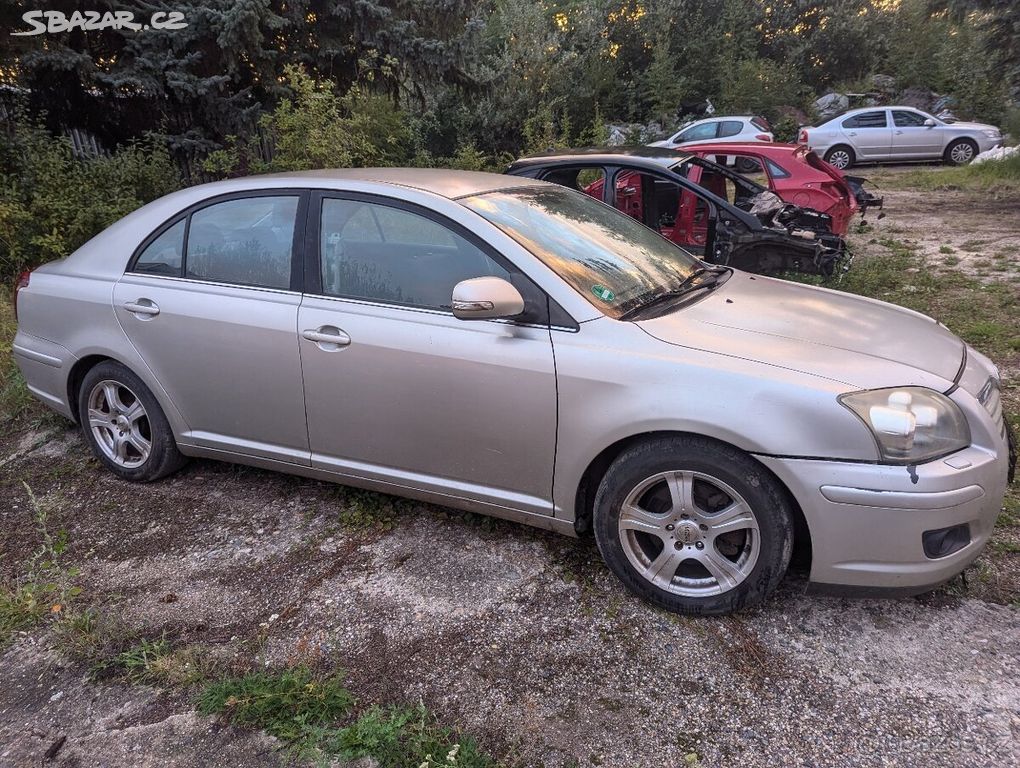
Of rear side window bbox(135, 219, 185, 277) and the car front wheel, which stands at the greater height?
the car front wheel

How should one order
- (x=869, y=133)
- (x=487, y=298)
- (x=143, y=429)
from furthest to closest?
(x=869, y=133), (x=143, y=429), (x=487, y=298)

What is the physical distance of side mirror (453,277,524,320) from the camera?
8.92ft

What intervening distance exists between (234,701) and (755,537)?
184 centimetres

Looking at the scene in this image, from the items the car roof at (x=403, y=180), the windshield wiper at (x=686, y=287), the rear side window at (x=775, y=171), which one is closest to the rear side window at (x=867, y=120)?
the rear side window at (x=775, y=171)

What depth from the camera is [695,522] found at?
105 inches

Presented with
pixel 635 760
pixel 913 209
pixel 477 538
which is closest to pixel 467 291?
pixel 477 538

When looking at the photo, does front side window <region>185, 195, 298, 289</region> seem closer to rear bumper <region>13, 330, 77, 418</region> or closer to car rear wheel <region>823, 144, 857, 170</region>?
rear bumper <region>13, 330, 77, 418</region>

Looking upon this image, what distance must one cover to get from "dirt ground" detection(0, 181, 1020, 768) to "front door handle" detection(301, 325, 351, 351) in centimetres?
89

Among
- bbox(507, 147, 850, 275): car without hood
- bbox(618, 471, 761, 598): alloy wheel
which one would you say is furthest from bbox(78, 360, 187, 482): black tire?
bbox(507, 147, 850, 275): car without hood

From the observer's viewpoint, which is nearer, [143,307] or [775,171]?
[143,307]

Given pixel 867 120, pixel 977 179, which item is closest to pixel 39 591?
pixel 977 179

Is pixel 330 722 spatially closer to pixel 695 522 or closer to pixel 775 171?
pixel 695 522

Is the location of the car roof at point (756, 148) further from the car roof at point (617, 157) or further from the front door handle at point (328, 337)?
the front door handle at point (328, 337)

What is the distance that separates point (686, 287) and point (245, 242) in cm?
208
